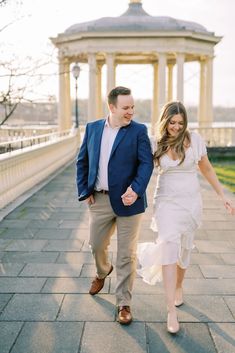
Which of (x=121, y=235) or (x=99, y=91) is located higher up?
(x=99, y=91)

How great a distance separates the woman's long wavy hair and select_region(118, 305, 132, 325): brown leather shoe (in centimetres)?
141

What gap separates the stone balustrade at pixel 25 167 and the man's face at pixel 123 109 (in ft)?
19.6

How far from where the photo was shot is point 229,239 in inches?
300

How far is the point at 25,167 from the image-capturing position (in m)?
12.3

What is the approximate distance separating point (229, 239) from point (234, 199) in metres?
4.45

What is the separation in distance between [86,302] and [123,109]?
2.04 m

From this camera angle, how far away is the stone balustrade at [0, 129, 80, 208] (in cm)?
1021

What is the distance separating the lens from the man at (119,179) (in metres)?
4.30

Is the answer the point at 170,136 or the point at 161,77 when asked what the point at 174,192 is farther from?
the point at 161,77

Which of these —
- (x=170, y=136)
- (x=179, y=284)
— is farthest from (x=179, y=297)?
(x=170, y=136)

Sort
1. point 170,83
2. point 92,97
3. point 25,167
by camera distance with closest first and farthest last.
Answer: point 25,167 < point 92,97 < point 170,83

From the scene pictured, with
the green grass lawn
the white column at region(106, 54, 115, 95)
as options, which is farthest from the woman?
the white column at region(106, 54, 115, 95)

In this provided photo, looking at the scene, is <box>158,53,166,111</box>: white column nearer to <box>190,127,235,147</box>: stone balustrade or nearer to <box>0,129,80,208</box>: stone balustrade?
<box>190,127,235,147</box>: stone balustrade

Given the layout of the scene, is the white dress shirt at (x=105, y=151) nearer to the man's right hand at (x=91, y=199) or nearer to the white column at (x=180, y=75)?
the man's right hand at (x=91, y=199)
